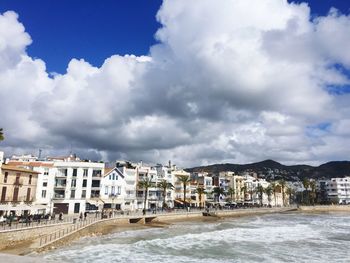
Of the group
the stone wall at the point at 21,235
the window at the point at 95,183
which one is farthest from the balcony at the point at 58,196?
the stone wall at the point at 21,235

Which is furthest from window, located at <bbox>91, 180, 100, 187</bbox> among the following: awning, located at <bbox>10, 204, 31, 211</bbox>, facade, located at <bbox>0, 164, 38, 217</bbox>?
awning, located at <bbox>10, 204, 31, 211</bbox>

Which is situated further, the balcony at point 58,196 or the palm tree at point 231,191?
the palm tree at point 231,191

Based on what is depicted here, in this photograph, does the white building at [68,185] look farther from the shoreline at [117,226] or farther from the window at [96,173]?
the shoreline at [117,226]

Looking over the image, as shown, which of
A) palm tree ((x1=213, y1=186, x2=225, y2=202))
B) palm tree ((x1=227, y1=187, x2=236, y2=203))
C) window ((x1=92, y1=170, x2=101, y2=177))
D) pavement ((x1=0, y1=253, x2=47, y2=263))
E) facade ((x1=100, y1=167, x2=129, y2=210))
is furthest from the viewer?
palm tree ((x1=227, y1=187, x2=236, y2=203))

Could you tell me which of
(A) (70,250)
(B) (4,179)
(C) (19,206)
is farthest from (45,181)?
(A) (70,250)

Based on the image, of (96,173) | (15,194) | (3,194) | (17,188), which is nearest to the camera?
(3,194)

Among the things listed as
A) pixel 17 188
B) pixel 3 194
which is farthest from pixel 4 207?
pixel 17 188

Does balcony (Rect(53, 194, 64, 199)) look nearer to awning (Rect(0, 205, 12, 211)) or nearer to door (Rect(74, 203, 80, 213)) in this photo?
door (Rect(74, 203, 80, 213))

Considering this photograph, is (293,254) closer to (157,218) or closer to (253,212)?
(157,218)

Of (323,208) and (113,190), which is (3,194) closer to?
(113,190)

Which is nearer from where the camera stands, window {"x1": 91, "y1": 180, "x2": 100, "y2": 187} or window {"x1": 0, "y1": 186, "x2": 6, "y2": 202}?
window {"x1": 0, "y1": 186, "x2": 6, "y2": 202}

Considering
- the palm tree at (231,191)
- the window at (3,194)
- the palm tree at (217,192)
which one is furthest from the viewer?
the palm tree at (231,191)

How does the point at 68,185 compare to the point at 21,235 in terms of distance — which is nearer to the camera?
the point at 21,235

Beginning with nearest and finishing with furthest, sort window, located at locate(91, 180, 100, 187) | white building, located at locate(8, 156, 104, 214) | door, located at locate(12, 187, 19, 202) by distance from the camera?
1. door, located at locate(12, 187, 19, 202)
2. white building, located at locate(8, 156, 104, 214)
3. window, located at locate(91, 180, 100, 187)
